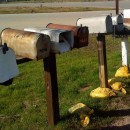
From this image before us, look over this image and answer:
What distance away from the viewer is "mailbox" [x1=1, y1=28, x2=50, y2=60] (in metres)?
3.49

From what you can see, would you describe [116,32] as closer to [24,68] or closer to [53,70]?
[53,70]

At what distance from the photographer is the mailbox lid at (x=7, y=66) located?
311 centimetres

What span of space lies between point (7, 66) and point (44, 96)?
88.3 inches

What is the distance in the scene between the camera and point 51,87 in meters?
4.12

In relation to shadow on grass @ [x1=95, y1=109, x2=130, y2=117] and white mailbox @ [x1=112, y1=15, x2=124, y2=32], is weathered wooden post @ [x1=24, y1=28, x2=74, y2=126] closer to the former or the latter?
shadow on grass @ [x1=95, y1=109, x2=130, y2=117]

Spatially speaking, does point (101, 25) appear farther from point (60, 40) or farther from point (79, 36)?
point (60, 40)

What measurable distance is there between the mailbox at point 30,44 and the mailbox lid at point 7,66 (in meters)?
0.31

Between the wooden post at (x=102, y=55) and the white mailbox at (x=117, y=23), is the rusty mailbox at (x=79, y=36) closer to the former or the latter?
the wooden post at (x=102, y=55)

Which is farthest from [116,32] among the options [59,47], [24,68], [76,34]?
[24,68]

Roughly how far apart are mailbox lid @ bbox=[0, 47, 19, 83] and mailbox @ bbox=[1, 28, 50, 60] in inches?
12.2

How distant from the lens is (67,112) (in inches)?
181

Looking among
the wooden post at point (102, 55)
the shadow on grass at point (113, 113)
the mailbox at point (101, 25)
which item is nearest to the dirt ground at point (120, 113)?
the shadow on grass at point (113, 113)

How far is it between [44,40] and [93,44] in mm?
6413

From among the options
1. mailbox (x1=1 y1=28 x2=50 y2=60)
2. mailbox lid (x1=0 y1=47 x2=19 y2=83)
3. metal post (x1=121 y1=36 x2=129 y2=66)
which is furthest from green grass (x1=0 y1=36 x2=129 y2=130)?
mailbox lid (x1=0 y1=47 x2=19 y2=83)
